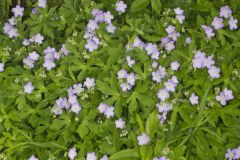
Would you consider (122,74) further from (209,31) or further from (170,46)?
(209,31)

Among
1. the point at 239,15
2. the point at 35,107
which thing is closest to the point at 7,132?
the point at 35,107

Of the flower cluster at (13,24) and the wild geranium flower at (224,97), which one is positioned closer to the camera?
the wild geranium flower at (224,97)

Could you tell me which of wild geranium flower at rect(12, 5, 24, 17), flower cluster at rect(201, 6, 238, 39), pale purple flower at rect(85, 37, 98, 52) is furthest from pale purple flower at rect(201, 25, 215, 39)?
wild geranium flower at rect(12, 5, 24, 17)

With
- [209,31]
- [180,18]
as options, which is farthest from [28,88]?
[209,31]

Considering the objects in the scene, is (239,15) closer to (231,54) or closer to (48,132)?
(231,54)

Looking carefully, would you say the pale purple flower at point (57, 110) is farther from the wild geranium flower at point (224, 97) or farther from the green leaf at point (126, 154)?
the wild geranium flower at point (224, 97)

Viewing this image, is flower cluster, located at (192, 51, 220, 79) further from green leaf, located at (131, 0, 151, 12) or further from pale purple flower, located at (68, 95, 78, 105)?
pale purple flower, located at (68, 95, 78, 105)

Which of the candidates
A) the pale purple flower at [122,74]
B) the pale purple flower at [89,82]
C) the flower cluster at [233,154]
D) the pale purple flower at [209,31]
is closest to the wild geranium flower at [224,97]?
the flower cluster at [233,154]
